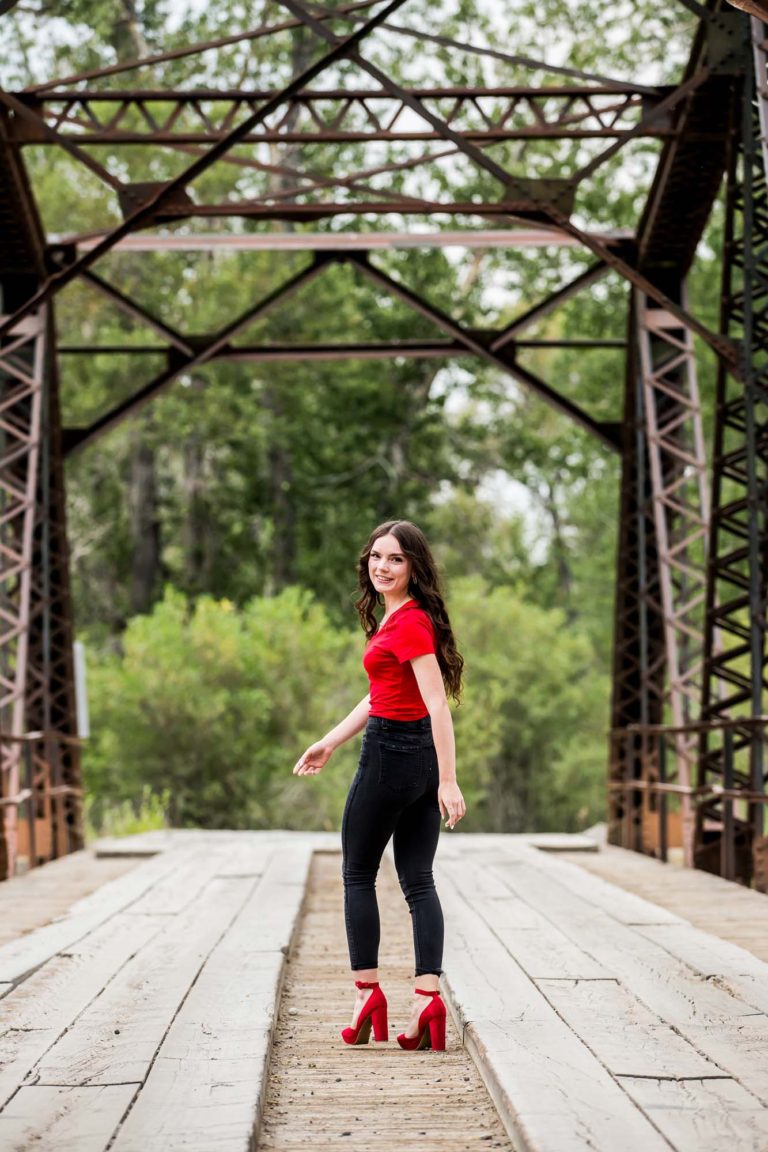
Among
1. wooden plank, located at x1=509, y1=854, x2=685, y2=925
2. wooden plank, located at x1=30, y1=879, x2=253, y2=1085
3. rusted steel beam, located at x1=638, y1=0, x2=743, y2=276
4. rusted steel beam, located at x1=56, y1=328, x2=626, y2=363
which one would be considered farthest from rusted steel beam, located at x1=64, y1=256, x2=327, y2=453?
wooden plank, located at x1=30, y1=879, x2=253, y2=1085

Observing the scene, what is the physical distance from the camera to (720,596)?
30.1 meters

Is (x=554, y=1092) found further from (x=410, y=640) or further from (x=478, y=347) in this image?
(x=478, y=347)

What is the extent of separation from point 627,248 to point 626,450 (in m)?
1.98

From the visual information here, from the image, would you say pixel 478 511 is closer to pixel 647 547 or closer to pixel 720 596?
pixel 720 596

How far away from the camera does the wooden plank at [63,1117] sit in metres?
3.70

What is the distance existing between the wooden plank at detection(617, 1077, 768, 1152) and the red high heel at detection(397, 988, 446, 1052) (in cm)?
103

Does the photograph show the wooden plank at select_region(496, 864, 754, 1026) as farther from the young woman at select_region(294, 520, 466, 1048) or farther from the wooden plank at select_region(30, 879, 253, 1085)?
the wooden plank at select_region(30, 879, 253, 1085)

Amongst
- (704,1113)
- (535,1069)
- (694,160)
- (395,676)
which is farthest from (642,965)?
(694,160)

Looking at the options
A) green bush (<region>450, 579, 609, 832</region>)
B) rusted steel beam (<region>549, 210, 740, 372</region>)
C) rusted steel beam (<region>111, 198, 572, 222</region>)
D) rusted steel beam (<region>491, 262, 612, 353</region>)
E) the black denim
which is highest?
rusted steel beam (<region>111, 198, 572, 222</region>)

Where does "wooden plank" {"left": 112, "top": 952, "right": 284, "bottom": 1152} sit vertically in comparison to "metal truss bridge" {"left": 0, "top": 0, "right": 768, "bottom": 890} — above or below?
below

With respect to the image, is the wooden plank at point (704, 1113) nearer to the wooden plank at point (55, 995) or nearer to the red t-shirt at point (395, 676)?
the red t-shirt at point (395, 676)

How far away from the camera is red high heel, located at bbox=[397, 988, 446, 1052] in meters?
5.15

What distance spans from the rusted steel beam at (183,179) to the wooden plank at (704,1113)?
6739mm

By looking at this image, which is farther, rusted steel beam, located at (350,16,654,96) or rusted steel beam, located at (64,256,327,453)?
rusted steel beam, located at (64,256,327,453)
